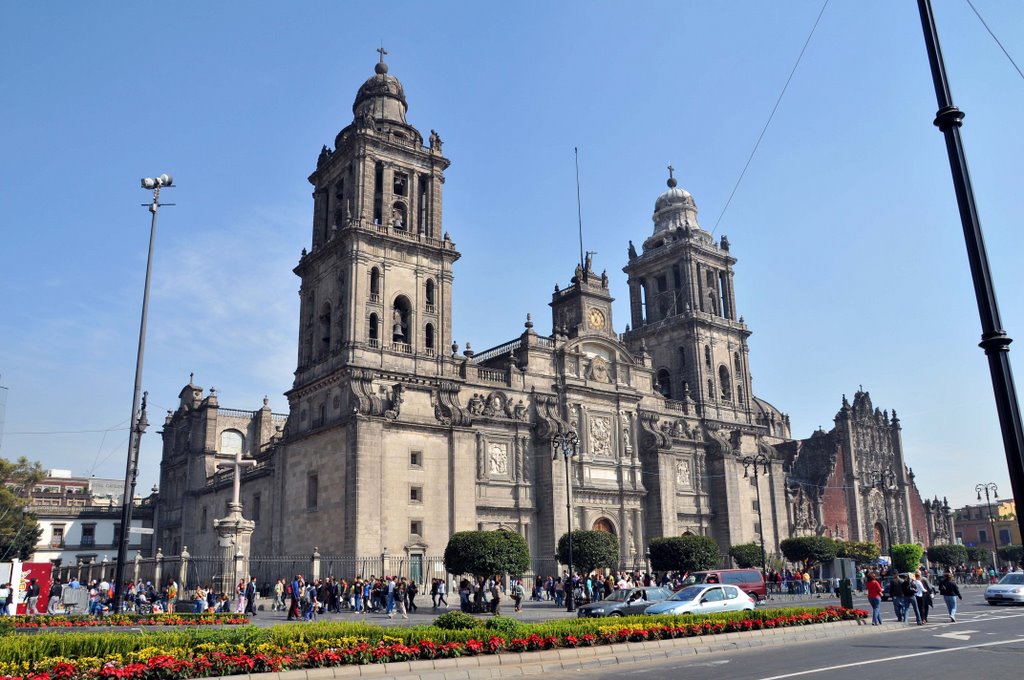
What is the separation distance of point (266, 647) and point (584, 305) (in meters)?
42.3

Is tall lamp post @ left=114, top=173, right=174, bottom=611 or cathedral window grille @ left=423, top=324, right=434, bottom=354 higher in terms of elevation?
cathedral window grille @ left=423, top=324, right=434, bottom=354

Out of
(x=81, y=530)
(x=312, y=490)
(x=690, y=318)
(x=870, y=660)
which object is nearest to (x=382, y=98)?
(x=312, y=490)

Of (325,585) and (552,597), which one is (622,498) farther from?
(325,585)

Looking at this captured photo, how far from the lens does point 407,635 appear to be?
16062mm

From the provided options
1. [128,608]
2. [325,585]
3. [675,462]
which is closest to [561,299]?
[675,462]

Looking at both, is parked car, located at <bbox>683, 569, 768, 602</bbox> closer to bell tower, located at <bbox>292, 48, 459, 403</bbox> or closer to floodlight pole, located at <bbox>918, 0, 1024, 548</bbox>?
bell tower, located at <bbox>292, 48, 459, 403</bbox>

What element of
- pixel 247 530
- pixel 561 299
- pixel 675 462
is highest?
pixel 561 299

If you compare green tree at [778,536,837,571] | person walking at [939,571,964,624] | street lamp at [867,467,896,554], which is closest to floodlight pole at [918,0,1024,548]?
person walking at [939,571,964,624]

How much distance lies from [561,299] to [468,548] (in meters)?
23.6

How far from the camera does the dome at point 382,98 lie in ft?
166

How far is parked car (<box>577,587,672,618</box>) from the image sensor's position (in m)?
24.6

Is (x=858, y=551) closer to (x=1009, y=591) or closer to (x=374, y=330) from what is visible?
(x=1009, y=591)

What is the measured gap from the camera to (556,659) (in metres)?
16.5

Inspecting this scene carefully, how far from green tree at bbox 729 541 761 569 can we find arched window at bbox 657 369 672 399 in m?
16.8
